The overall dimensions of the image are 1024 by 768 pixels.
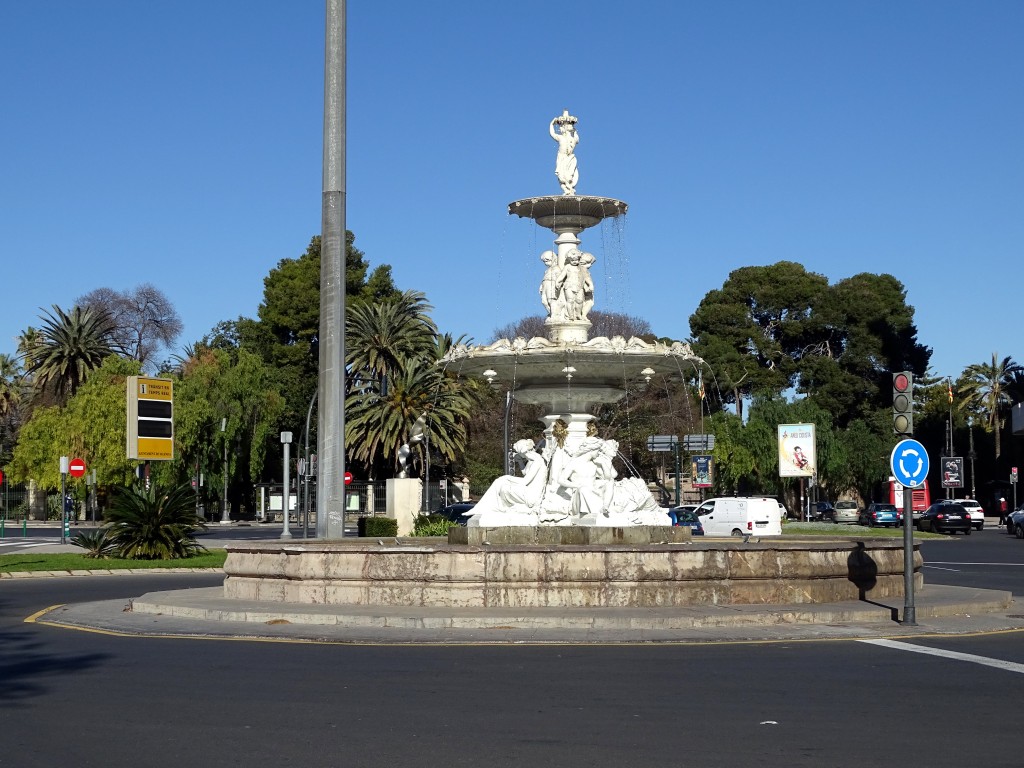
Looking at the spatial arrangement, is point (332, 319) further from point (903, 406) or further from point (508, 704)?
point (508, 704)

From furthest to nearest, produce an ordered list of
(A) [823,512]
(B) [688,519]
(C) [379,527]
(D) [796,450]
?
(A) [823,512]
(D) [796,450]
(B) [688,519]
(C) [379,527]

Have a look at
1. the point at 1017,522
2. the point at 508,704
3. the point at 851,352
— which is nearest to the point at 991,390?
the point at 851,352

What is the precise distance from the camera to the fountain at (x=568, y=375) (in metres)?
20.5

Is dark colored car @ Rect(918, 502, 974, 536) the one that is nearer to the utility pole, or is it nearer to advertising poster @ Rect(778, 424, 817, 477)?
advertising poster @ Rect(778, 424, 817, 477)

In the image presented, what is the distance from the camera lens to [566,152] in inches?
936

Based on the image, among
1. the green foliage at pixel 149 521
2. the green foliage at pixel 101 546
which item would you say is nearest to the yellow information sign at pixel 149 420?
the green foliage at pixel 149 521

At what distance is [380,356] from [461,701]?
59.0 meters

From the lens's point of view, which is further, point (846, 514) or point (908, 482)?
point (846, 514)

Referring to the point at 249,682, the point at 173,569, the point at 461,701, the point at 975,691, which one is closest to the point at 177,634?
the point at 249,682

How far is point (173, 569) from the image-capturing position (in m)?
28.7

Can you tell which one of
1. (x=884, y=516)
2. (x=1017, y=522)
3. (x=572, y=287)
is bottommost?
(x=1017, y=522)

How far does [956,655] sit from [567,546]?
5677 mm

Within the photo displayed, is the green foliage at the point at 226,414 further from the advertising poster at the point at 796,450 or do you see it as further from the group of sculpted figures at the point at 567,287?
the group of sculpted figures at the point at 567,287

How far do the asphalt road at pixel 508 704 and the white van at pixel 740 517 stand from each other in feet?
93.4
